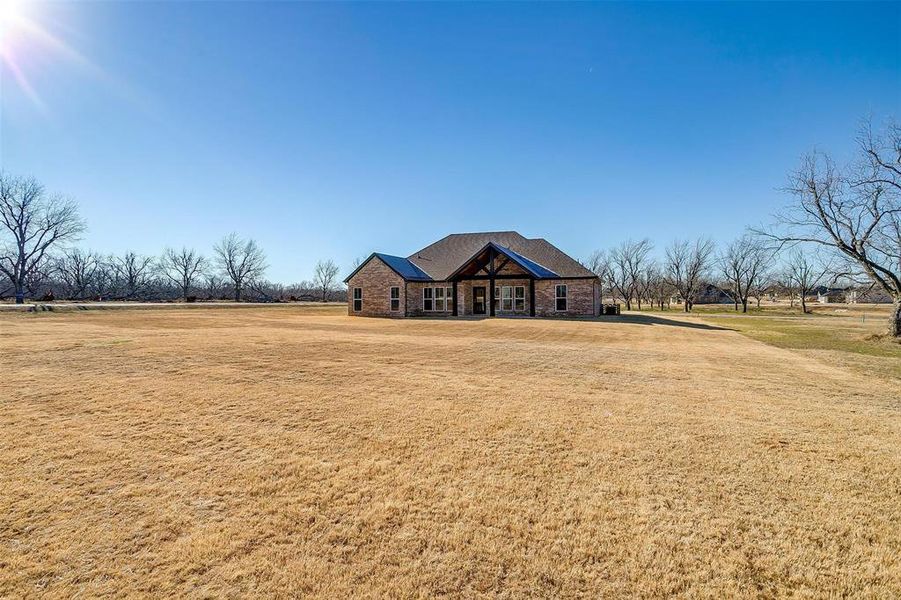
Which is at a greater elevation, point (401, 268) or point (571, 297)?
point (401, 268)

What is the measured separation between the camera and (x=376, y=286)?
1148 inches

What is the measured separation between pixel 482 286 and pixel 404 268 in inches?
238

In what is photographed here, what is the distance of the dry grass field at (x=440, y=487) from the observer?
257 cm

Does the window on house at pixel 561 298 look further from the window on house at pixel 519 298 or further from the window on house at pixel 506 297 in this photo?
the window on house at pixel 506 297

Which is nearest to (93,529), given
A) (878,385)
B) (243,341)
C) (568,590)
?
(568,590)

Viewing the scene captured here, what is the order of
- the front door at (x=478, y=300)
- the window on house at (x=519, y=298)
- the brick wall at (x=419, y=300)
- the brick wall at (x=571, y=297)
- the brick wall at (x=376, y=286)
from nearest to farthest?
the brick wall at (x=571, y=297) → the window on house at (x=519, y=298) → the brick wall at (x=376, y=286) → the brick wall at (x=419, y=300) → the front door at (x=478, y=300)

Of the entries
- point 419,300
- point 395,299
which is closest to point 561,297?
point 419,300

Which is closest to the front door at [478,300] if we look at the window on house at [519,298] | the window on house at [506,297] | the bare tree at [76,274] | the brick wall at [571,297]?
the window on house at [506,297]

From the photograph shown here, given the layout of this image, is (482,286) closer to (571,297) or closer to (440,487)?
(571,297)

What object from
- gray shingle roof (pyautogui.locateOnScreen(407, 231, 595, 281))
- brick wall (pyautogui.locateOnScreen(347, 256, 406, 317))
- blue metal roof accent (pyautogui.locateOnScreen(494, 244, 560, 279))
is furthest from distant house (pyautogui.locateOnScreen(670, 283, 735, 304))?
brick wall (pyautogui.locateOnScreen(347, 256, 406, 317))

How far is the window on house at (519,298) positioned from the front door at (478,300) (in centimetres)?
235

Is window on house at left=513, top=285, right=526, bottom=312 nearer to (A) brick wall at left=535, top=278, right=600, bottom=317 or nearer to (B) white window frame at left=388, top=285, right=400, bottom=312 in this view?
(A) brick wall at left=535, top=278, right=600, bottom=317

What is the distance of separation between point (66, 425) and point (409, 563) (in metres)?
5.08

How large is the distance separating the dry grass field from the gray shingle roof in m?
21.3
